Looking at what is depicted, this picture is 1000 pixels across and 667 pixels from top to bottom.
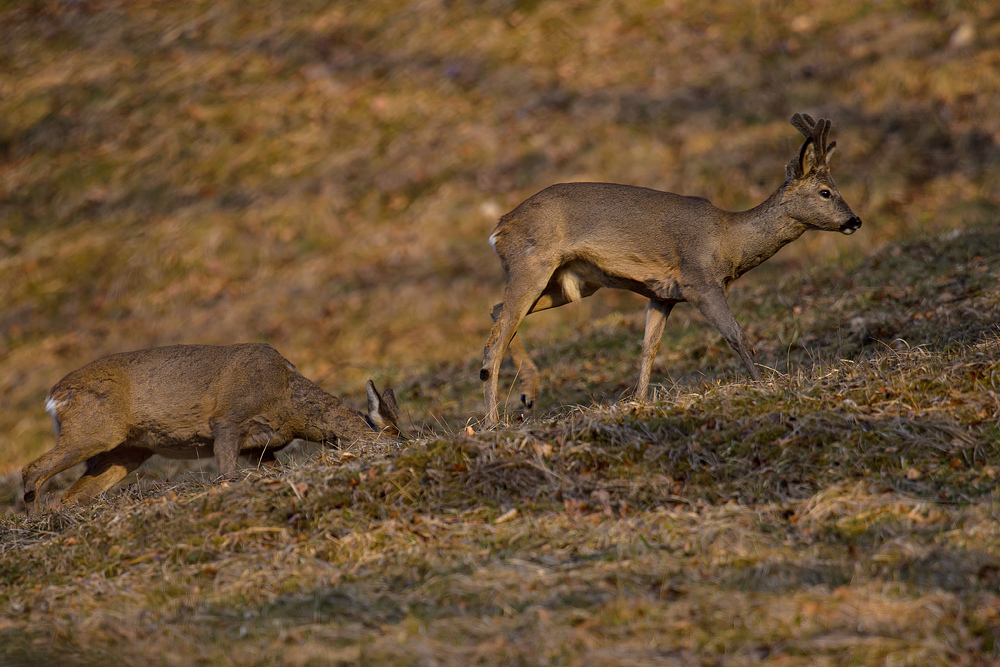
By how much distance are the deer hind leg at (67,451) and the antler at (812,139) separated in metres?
5.26

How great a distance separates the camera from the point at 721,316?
6957 millimetres

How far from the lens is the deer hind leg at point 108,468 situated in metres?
7.51

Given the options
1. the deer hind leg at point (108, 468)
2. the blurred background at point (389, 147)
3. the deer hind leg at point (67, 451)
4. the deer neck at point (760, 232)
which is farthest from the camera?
the blurred background at point (389, 147)

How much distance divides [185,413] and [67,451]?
0.82m

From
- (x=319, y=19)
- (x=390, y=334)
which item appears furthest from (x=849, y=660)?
(x=319, y=19)

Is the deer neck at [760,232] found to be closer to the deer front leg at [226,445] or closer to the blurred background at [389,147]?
the deer front leg at [226,445]

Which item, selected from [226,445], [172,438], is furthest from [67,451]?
[226,445]

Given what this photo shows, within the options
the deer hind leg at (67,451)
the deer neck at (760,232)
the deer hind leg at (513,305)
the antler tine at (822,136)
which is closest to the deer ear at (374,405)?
the deer hind leg at (513,305)

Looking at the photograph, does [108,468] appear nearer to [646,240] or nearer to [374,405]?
[374,405]

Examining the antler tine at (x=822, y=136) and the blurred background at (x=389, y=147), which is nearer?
the antler tine at (x=822, y=136)

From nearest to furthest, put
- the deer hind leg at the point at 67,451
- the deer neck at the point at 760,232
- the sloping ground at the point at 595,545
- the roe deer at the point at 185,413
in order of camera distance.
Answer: the sloping ground at the point at 595,545 < the deer hind leg at the point at 67,451 < the roe deer at the point at 185,413 < the deer neck at the point at 760,232

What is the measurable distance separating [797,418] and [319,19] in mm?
17862

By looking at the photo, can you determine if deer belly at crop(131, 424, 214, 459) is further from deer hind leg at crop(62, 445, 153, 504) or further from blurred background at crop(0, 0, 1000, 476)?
blurred background at crop(0, 0, 1000, 476)

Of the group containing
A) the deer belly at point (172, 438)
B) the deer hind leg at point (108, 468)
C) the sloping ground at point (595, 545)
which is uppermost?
the deer belly at point (172, 438)
